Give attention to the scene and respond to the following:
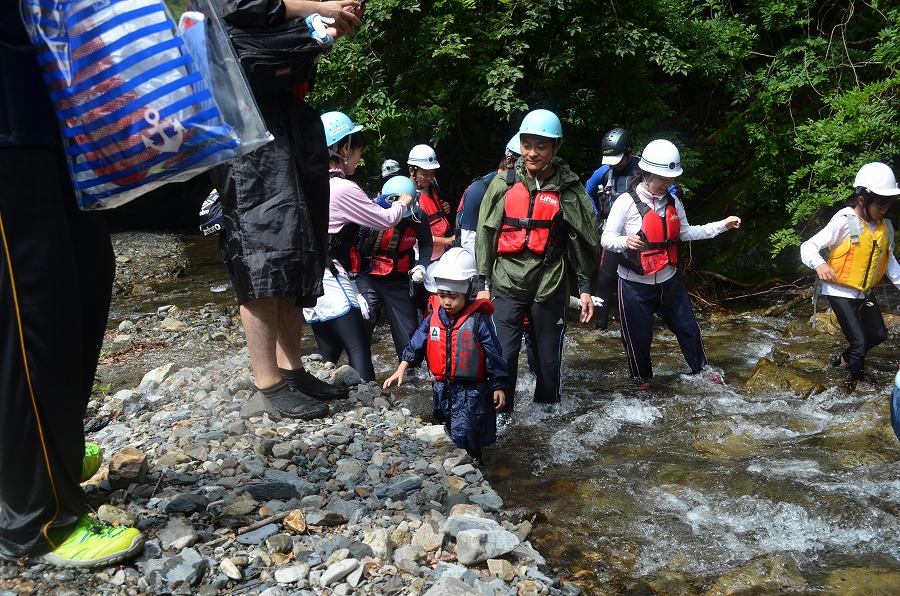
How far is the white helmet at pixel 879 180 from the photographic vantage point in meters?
6.67

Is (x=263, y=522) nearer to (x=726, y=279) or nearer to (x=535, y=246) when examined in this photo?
(x=535, y=246)

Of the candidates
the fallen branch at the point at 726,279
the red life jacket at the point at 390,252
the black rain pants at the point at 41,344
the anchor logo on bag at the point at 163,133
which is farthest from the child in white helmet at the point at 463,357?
the fallen branch at the point at 726,279

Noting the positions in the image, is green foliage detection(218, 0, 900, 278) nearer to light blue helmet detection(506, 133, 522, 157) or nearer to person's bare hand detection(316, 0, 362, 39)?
light blue helmet detection(506, 133, 522, 157)

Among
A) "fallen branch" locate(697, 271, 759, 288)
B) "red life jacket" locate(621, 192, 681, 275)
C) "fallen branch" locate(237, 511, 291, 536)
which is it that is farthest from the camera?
"fallen branch" locate(697, 271, 759, 288)

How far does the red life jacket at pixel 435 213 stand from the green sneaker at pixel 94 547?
662 cm

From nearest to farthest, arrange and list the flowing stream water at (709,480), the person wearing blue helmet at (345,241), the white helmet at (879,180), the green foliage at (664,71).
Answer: the flowing stream water at (709,480)
the person wearing blue helmet at (345,241)
the white helmet at (879,180)
the green foliage at (664,71)

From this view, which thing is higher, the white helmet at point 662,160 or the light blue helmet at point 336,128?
→ the light blue helmet at point 336,128

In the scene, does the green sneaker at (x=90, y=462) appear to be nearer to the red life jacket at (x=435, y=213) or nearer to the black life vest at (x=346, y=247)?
the black life vest at (x=346, y=247)

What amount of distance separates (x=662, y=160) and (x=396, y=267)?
2.49 meters

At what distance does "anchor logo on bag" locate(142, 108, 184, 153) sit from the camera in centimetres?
212

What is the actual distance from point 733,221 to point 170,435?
16.0 feet

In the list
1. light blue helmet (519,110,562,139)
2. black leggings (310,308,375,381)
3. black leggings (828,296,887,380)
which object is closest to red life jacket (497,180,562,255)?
light blue helmet (519,110,562,139)

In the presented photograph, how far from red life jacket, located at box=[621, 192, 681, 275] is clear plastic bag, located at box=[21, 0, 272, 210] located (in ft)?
16.9

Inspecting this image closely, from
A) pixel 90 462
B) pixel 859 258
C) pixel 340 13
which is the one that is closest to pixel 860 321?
pixel 859 258
